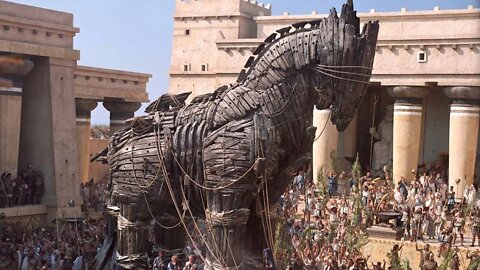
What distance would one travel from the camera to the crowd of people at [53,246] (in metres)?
14.5

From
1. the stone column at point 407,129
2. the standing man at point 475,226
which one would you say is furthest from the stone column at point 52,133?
the stone column at point 407,129

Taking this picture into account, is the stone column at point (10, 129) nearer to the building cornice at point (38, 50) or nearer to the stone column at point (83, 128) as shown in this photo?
the building cornice at point (38, 50)

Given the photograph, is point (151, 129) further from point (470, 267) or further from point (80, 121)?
point (80, 121)

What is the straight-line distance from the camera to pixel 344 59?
10195 mm

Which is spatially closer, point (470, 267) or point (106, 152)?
point (106, 152)

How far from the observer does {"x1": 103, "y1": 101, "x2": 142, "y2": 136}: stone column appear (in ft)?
104

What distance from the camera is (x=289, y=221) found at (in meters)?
18.9

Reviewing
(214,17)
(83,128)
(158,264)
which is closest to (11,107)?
(83,128)

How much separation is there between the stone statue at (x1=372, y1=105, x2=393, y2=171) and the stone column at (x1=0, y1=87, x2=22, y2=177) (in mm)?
14919

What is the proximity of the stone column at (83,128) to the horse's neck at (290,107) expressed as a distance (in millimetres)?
20631

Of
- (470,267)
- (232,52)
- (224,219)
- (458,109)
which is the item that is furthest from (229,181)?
(232,52)

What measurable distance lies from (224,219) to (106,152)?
10.2 ft

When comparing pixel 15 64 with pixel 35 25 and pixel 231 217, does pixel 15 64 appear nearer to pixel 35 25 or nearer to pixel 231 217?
pixel 35 25

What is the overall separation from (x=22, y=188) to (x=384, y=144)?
15.8 metres
